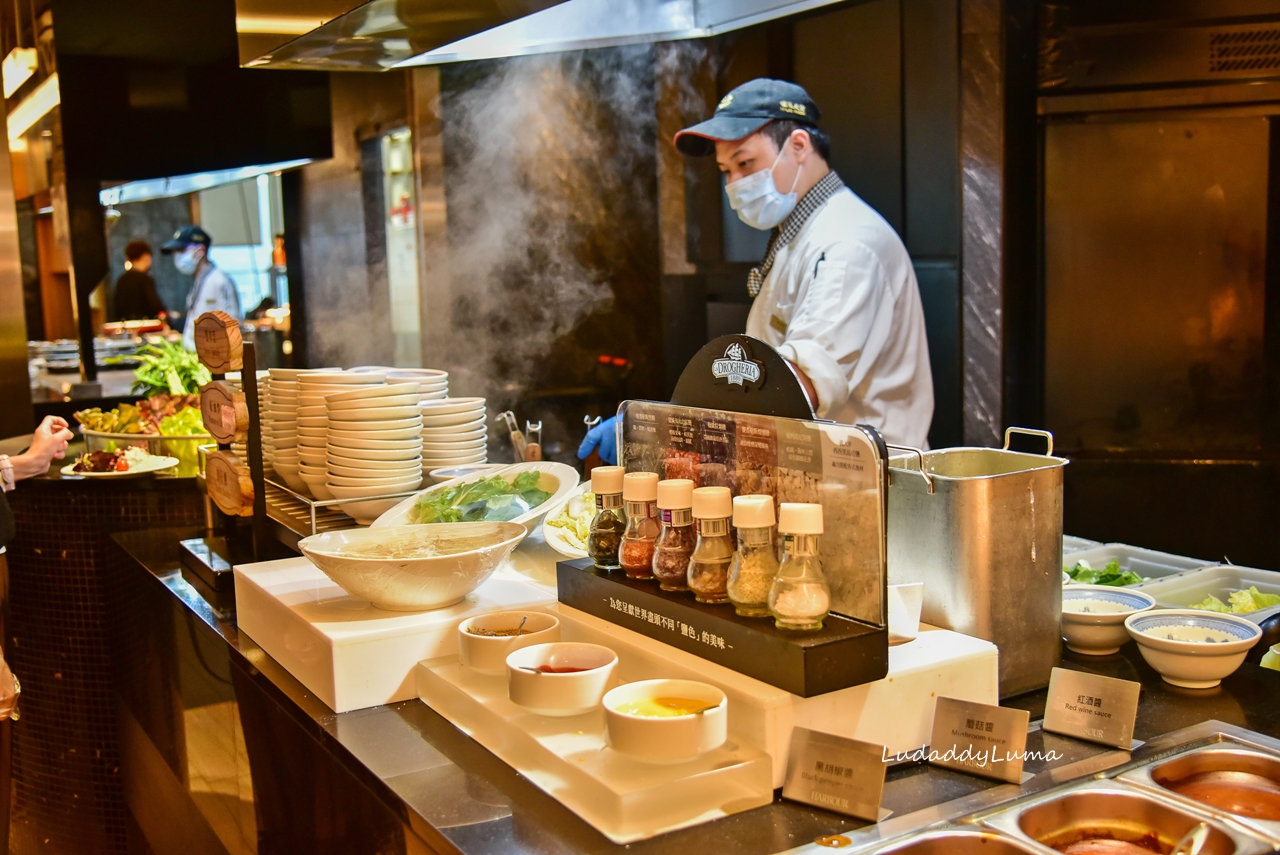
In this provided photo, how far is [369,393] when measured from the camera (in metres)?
2.47

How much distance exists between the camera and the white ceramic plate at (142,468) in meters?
3.65

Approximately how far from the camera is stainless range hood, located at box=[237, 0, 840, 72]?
1.97 meters

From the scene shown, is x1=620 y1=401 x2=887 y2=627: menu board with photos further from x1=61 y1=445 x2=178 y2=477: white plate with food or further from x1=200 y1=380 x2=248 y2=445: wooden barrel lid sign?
x1=61 y1=445 x2=178 y2=477: white plate with food

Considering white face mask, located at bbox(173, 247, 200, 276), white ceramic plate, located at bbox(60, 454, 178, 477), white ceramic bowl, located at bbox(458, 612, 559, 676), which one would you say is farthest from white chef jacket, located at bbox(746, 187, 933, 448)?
white face mask, located at bbox(173, 247, 200, 276)

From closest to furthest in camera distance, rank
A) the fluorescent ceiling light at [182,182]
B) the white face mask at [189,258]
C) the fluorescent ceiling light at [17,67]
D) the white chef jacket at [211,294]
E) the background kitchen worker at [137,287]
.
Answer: the fluorescent ceiling light at [17,67]
the fluorescent ceiling light at [182,182]
the white chef jacket at [211,294]
the white face mask at [189,258]
the background kitchen worker at [137,287]

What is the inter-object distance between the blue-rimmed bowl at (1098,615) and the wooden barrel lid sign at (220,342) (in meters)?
1.83

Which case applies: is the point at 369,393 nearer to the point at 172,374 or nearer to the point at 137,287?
the point at 172,374

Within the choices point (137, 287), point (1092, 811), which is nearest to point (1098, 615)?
point (1092, 811)

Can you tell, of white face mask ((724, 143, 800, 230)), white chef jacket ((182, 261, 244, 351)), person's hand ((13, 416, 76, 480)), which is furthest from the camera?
white chef jacket ((182, 261, 244, 351))

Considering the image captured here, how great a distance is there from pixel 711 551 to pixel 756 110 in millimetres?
2209

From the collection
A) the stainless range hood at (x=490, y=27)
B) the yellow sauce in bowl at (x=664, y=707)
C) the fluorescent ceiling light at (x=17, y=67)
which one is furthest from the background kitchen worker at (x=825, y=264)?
the fluorescent ceiling light at (x=17, y=67)

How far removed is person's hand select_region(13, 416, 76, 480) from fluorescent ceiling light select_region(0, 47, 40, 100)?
3071mm

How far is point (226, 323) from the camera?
103 inches

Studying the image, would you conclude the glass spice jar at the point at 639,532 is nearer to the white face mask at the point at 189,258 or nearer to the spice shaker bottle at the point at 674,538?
the spice shaker bottle at the point at 674,538
